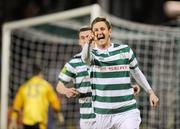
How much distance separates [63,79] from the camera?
743cm

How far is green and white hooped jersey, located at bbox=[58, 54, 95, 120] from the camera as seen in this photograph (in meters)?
7.31

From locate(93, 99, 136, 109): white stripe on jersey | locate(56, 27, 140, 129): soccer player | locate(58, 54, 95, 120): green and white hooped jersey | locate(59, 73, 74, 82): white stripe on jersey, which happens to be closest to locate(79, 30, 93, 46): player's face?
locate(56, 27, 140, 129): soccer player

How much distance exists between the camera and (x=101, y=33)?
21.4 ft

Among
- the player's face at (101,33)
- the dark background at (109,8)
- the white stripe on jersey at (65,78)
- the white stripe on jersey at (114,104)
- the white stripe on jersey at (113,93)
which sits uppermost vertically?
the dark background at (109,8)

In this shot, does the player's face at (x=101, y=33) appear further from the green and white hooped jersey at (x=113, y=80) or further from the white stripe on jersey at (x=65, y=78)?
the white stripe on jersey at (x=65, y=78)

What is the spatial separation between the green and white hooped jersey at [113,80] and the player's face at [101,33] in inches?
3.6

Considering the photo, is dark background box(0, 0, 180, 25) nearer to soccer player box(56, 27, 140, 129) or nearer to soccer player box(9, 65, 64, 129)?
soccer player box(9, 65, 64, 129)

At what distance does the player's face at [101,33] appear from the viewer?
6516mm

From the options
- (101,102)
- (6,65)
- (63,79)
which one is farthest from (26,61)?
(101,102)

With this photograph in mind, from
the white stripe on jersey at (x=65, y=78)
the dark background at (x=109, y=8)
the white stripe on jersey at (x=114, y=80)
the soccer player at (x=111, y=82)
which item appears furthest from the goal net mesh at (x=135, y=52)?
the white stripe on jersey at (x=114, y=80)

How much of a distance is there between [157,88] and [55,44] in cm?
252

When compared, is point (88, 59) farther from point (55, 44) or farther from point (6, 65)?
point (55, 44)

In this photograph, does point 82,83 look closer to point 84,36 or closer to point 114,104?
point 84,36

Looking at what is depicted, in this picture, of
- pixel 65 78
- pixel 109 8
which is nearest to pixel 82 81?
pixel 65 78
